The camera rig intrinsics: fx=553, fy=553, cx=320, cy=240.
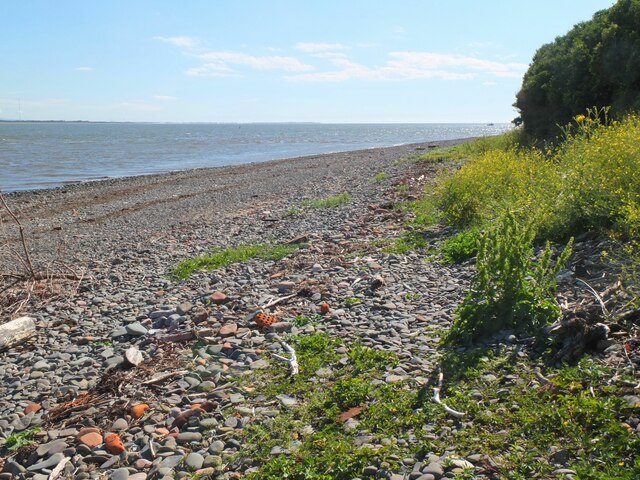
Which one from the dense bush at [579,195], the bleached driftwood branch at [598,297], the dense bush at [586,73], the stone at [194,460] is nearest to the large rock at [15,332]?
the stone at [194,460]

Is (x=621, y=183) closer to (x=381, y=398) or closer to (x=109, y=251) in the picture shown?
(x=381, y=398)

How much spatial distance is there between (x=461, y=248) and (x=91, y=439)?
5607mm

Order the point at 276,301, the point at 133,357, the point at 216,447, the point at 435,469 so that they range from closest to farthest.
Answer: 1. the point at 435,469
2. the point at 216,447
3. the point at 133,357
4. the point at 276,301

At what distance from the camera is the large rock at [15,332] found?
7.07m

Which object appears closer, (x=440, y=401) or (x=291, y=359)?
(x=440, y=401)

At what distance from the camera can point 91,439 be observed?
4637mm

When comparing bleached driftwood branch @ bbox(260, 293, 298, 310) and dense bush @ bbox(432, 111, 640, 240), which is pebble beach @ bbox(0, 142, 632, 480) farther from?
dense bush @ bbox(432, 111, 640, 240)

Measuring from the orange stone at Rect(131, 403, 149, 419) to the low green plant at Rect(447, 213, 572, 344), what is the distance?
2891 millimetres

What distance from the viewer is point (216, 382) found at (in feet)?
17.6

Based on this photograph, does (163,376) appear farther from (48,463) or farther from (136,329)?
(136,329)

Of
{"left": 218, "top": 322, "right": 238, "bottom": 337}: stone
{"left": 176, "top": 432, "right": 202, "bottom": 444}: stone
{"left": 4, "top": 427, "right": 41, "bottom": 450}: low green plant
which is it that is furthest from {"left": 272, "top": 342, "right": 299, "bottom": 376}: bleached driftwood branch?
{"left": 4, "top": 427, "right": 41, "bottom": 450}: low green plant

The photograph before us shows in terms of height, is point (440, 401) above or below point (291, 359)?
above

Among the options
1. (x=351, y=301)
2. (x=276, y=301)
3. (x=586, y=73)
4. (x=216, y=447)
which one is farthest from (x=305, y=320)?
(x=586, y=73)

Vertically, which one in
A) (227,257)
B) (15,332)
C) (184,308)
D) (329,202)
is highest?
(329,202)
